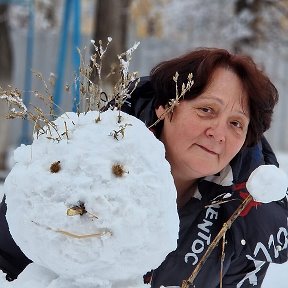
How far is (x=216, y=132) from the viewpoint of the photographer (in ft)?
4.74

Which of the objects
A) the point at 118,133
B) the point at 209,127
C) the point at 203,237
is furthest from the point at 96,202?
the point at 203,237

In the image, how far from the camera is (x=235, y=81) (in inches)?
60.5

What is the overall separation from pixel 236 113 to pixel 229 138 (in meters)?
0.06

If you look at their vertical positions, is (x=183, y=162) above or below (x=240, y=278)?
above

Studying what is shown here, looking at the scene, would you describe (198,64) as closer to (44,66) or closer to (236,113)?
(236,113)

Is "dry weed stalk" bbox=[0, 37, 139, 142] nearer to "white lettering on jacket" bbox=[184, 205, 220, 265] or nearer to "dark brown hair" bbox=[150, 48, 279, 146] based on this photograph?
"dark brown hair" bbox=[150, 48, 279, 146]

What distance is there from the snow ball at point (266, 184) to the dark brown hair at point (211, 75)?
36 centimetres

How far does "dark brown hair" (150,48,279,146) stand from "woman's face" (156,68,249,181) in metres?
0.02

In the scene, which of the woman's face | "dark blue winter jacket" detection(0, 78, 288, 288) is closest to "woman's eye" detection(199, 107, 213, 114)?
the woman's face

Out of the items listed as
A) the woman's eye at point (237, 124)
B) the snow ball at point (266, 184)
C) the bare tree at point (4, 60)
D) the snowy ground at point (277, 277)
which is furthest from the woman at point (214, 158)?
the bare tree at point (4, 60)

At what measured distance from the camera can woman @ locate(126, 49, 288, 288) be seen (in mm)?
1478

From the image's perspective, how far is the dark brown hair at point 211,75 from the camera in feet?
5.03

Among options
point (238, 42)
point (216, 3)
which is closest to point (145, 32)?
point (216, 3)

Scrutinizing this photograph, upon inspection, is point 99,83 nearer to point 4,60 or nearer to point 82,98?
point 82,98
